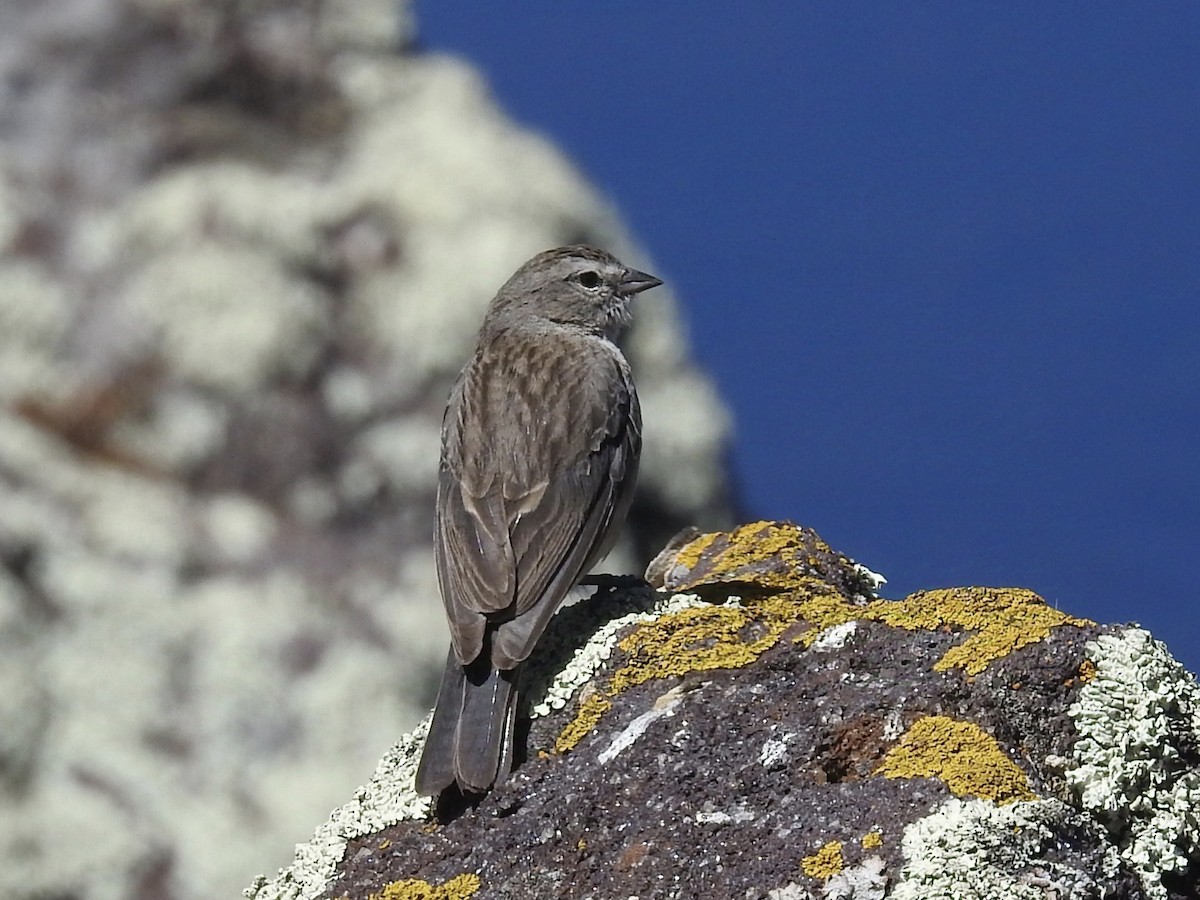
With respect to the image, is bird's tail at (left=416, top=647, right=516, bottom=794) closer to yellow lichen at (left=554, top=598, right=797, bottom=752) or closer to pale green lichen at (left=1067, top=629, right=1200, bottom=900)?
yellow lichen at (left=554, top=598, right=797, bottom=752)

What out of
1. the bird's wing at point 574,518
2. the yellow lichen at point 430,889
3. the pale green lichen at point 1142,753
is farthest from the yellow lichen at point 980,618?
the yellow lichen at point 430,889

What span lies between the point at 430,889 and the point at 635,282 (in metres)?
3.88

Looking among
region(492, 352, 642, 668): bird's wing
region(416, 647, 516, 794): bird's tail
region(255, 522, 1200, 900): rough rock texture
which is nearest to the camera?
region(255, 522, 1200, 900): rough rock texture

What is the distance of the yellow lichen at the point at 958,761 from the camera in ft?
13.0

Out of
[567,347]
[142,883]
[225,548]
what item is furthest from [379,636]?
[567,347]

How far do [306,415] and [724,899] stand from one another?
594cm

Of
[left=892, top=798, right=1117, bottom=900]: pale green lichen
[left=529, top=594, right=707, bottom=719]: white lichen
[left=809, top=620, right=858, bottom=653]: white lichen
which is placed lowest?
[left=892, top=798, right=1117, bottom=900]: pale green lichen

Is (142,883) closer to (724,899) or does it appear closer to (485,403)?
(485,403)

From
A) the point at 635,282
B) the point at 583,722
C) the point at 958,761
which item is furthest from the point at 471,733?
the point at 635,282

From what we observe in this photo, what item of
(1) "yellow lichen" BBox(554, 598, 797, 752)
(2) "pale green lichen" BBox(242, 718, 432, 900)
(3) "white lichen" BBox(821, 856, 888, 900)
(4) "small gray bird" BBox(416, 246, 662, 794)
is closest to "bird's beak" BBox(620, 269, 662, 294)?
(4) "small gray bird" BBox(416, 246, 662, 794)

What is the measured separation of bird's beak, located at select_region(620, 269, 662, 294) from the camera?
296 inches

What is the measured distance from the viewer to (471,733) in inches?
175

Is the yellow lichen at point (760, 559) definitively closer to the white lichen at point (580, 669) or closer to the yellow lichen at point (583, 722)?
the white lichen at point (580, 669)

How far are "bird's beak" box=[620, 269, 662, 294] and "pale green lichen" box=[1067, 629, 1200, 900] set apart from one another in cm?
348
